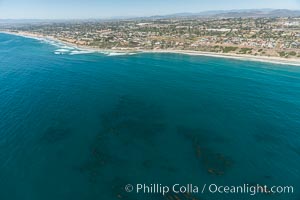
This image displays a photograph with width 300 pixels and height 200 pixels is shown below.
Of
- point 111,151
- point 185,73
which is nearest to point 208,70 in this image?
point 185,73

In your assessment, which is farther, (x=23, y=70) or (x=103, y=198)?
(x=23, y=70)

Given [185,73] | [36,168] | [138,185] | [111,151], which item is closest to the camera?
[138,185]

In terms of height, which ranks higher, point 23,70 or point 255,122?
point 23,70

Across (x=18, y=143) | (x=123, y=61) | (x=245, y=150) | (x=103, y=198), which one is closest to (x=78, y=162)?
(x=103, y=198)

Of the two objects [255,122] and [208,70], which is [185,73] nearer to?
[208,70]

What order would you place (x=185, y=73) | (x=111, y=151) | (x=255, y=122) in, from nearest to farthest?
1. (x=111, y=151)
2. (x=255, y=122)
3. (x=185, y=73)

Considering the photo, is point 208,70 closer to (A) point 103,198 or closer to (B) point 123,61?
(B) point 123,61
